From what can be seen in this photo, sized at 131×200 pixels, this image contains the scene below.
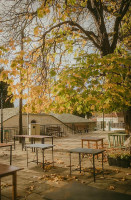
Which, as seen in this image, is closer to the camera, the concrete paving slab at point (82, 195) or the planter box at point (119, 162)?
the concrete paving slab at point (82, 195)

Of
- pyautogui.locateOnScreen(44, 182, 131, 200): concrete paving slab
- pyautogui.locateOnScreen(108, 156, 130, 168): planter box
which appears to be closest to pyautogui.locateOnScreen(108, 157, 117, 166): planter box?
pyautogui.locateOnScreen(108, 156, 130, 168): planter box

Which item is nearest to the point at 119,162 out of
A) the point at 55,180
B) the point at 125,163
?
the point at 125,163

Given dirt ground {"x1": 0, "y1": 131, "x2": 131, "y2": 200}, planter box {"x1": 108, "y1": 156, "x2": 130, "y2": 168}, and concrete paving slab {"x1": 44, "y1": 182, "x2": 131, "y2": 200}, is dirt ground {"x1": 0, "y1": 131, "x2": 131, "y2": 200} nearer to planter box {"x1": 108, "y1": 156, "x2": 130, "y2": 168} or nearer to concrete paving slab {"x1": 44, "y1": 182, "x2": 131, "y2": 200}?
planter box {"x1": 108, "y1": 156, "x2": 130, "y2": 168}

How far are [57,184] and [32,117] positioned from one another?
86.7ft

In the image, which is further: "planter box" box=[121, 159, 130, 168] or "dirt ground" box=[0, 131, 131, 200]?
"planter box" box=[121, 159, 130, 168]

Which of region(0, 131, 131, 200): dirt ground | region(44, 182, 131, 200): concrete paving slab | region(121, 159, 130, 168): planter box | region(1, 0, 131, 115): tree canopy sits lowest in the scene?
region(0, 131, 131, 200): dirt ground

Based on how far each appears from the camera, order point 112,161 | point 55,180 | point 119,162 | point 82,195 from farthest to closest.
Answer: point 112,161 → point 119,162 → point 55,180 → point 82,195

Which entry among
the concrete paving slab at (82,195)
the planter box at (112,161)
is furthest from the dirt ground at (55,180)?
the concrete paving slab at (82,195)

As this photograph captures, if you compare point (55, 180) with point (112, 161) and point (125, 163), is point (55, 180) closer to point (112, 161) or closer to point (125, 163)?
point (112, 161)

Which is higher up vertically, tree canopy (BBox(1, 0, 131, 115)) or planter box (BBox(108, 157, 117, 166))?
tree canopy (BBox(1, 0, 131, 115))

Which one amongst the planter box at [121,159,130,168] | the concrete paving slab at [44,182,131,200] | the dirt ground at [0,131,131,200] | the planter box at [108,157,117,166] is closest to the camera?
the concrete paving slab at [44,182,131,200]

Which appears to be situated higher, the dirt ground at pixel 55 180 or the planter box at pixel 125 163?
the planter box at pixel 125 163

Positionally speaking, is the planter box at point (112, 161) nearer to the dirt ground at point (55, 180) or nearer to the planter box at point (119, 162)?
the planter box at point (119, 162)

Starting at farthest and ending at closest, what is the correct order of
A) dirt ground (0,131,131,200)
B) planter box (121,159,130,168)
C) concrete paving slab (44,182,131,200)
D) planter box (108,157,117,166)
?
planter box (108,157,117,166) < planter box (121,159,130,168) < dirt ground (0,131,131,200) < concrete paving slab (44,182,131,200)
